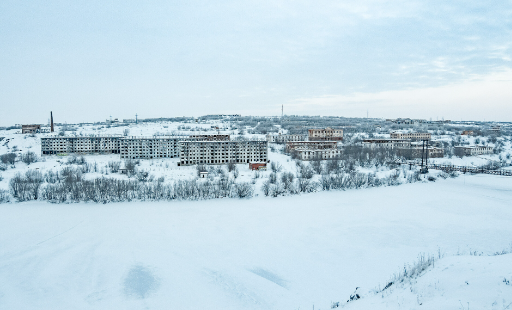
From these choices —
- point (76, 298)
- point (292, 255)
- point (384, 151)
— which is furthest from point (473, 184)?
point (76, 298)

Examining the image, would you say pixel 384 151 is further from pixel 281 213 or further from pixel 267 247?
pixel 267 247

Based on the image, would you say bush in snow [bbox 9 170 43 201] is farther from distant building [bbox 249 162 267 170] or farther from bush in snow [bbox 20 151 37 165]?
distant building [bbox 249 162 267 170]

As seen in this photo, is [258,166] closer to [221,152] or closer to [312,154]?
[221,152]

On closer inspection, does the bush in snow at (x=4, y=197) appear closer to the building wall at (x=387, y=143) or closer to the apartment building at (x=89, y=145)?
the apartment building at (x=89, y=145)

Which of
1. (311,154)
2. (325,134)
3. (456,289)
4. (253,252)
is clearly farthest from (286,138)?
(456,289)

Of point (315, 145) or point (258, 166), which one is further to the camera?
point (315, 145)

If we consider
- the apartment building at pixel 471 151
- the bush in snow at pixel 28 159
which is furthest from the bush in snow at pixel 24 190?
the apartment building at pixel 471 151

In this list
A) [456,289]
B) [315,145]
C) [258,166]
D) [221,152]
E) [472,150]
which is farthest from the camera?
[315,145]
